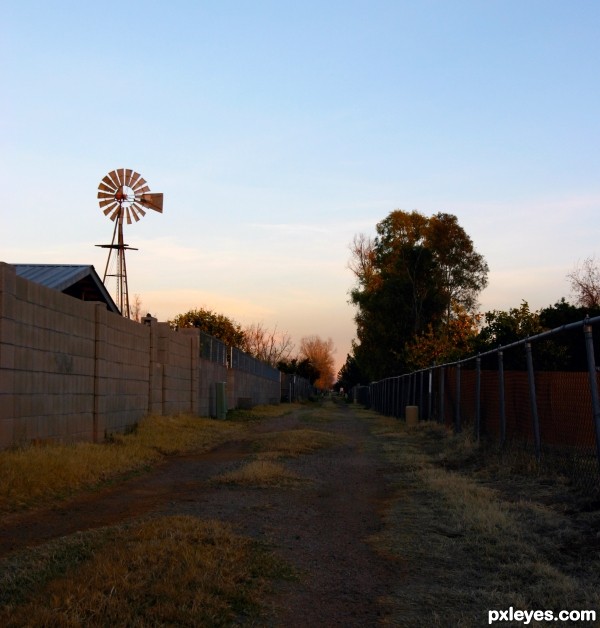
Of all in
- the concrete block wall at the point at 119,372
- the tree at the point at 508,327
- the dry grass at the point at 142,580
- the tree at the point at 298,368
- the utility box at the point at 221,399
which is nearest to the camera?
the dry grass at the point at 142,580

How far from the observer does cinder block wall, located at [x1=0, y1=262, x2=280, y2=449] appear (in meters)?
11.2

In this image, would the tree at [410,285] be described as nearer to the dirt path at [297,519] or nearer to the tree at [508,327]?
the tree at [508,327]

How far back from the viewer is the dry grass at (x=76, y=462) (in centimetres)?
956

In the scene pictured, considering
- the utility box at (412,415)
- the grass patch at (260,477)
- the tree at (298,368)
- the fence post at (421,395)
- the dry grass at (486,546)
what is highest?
the tree at (298,368)

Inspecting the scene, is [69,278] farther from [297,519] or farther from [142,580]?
[142,580]

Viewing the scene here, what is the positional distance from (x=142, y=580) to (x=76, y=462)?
656 cm

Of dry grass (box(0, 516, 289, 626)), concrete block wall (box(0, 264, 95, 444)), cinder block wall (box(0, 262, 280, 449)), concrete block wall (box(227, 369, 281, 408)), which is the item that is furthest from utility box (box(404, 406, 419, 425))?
dry grass (box(0, 516, 289, 626))

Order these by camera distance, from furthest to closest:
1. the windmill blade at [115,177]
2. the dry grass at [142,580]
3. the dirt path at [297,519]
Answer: the windmill blade at [115,177], the dirt path at [297,519], the dry grass at [142,580]

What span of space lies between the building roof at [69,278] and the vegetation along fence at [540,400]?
419 inches

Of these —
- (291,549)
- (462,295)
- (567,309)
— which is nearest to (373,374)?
(462,295)

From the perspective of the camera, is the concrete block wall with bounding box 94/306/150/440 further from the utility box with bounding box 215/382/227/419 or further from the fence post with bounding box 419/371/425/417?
the utility box with bounding box 215/382/227/419

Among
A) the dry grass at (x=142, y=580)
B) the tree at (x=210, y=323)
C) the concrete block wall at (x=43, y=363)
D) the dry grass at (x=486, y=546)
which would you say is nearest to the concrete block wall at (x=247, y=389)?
the tree at (x=210, y=323)

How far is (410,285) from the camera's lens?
48156mm

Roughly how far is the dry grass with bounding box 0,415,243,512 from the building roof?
5370 millimetres
